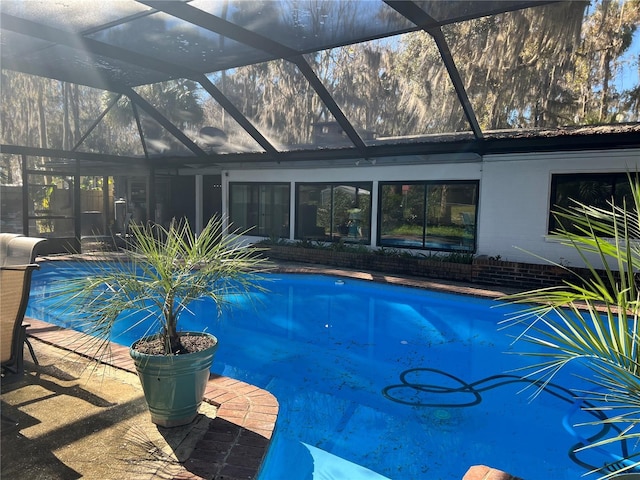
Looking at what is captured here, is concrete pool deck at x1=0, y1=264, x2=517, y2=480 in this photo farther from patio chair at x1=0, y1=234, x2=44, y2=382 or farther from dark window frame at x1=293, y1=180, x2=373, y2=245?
dark window frame at x1=293, y1=180, x2=373, y2=245

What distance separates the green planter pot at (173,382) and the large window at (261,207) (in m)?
10.1

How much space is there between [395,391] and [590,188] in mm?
6329

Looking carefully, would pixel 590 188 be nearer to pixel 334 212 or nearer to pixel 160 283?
pixel 334 212

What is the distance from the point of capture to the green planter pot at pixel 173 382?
263 centimetres

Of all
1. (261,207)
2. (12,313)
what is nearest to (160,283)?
(12,313)

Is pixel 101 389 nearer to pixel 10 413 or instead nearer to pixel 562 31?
pixel 10 413

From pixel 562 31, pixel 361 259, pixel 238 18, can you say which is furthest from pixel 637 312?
pixel 562 31

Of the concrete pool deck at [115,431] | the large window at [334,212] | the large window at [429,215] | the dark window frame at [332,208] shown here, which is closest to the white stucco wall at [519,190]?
the large window at [429,215]

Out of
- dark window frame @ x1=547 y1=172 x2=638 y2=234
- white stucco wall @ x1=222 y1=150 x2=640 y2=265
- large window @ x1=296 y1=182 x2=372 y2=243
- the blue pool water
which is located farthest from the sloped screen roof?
the blue pool water

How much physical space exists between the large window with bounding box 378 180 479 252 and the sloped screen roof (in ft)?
4.71

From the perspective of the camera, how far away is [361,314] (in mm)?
7691

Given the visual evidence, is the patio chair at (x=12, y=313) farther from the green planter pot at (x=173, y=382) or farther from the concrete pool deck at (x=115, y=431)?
the green planter pot at (x=173, y=382)

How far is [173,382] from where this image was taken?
266 cm

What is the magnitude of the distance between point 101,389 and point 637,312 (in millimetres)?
3513
